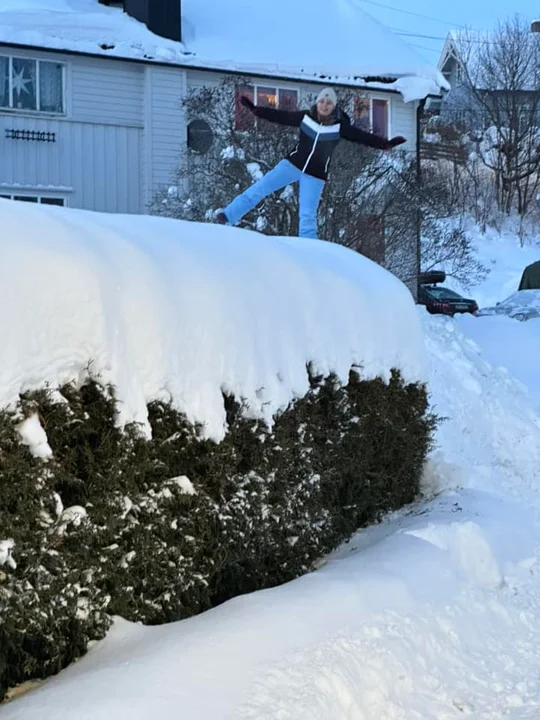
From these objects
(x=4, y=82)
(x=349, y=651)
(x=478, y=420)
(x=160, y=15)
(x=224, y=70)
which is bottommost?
(x=478, y=420)

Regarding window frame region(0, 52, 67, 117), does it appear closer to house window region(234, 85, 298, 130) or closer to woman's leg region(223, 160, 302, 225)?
house window region(234, 85, 298, 130)

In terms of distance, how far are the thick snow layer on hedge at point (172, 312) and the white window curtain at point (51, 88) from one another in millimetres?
14381

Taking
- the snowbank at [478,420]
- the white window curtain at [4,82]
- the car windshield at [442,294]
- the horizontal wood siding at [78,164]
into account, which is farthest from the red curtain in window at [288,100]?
the car windshield at [442,294]

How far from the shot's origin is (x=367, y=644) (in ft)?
11.8

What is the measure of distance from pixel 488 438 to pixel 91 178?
12.2 metres

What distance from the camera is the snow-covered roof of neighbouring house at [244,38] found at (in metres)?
17.9

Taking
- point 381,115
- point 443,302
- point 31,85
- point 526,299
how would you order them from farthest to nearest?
point 443,302 < point 526,299 < point 381,115 < point 31,85

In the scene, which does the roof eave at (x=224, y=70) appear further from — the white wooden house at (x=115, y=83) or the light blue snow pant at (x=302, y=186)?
the light blue snow pant at (x=302, y=186)

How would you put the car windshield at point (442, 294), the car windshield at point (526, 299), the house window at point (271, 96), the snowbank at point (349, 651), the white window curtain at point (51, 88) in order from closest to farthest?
the snowbank at point (349, 651), the white window curtain at point (51, 88), the house window at point (271, 96), the car windshield at point (526, 299), the car windshield at point (442, 294)

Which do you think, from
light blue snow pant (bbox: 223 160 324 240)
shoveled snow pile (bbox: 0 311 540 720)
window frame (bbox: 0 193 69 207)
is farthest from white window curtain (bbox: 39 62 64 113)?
shoveled snow pile (bbox: 0 311 540 720)

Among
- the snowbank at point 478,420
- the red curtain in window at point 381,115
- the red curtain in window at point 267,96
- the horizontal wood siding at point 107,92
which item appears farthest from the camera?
the red curtain in window at point 381,115

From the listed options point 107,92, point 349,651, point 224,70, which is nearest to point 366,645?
point 349,651

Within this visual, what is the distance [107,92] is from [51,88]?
1.17 meters

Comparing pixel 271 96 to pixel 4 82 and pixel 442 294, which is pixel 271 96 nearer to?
pixel 4 82
